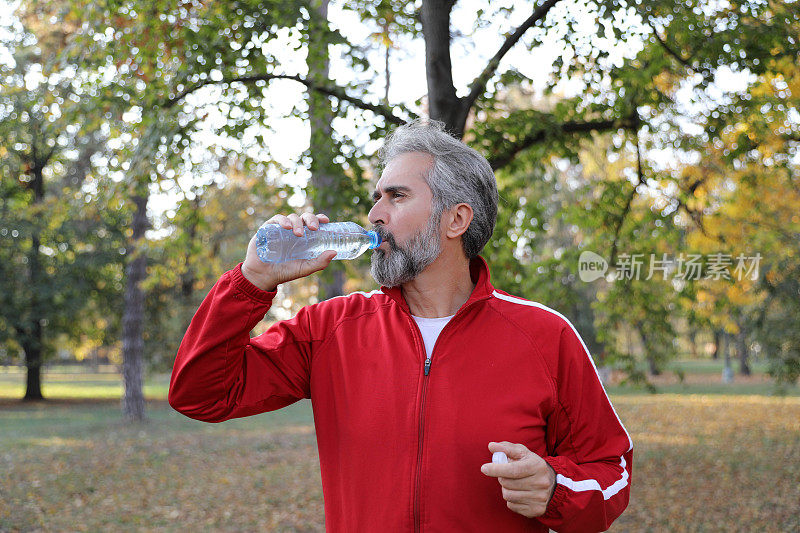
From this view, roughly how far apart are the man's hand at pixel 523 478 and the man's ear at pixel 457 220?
803mm

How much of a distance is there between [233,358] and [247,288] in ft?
0.71

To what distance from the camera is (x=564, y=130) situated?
7.23 metres

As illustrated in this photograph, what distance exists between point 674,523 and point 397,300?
7.25 m

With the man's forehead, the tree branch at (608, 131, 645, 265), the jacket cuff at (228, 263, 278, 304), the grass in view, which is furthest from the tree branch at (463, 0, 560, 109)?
the grass

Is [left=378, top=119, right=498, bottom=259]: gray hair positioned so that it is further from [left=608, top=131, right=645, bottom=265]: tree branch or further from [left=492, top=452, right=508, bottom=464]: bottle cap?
[left=608, top=131, right=645, bottom=265]: tree branch

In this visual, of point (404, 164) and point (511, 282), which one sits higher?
point (404, 164)

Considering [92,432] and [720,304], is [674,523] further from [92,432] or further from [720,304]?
[92,432]

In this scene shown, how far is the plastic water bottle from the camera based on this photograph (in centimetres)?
214

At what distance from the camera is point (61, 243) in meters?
22.5

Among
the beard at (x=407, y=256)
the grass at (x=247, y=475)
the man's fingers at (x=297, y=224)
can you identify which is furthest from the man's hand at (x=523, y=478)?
the grass at (x=247, y=475)

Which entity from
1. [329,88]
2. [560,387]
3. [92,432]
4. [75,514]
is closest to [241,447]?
[92,432]

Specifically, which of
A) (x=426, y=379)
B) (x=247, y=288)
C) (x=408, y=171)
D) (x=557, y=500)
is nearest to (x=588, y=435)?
(x=557, y=500)

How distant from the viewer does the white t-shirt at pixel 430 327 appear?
2.40 m

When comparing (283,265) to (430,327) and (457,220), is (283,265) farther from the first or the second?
(457,220)
